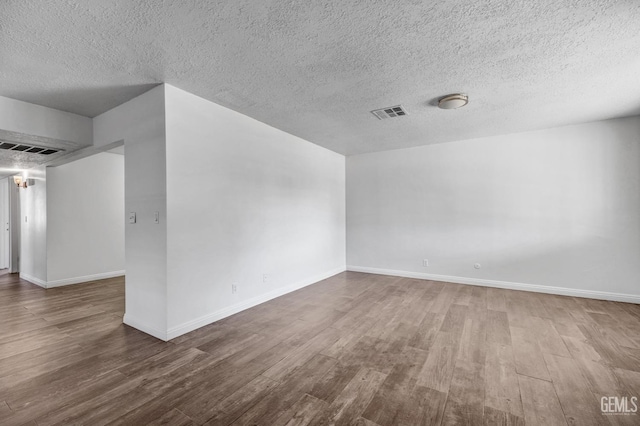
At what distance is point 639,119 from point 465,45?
3.87 metres

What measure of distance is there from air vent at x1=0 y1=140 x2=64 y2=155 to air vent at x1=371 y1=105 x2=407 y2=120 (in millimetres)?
4760

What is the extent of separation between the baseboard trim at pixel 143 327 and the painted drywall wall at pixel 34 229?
130 inches

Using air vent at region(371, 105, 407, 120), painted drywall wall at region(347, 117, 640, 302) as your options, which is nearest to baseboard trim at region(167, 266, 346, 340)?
painted drywall wall at region(347, 117, 640, 302)

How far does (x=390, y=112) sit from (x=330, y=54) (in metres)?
1.65

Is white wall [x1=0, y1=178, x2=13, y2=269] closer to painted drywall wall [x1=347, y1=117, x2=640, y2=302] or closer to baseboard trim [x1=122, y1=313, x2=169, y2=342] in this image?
baseboard trim [x1=122, y1=313, x2=169, y2=342]

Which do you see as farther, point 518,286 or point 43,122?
point 518,286

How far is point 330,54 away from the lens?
2.42m

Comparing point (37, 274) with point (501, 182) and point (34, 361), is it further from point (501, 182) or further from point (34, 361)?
point (501, 182)

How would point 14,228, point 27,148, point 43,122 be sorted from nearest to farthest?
1. point 43,122
2. point 27,148
3. point 14,228

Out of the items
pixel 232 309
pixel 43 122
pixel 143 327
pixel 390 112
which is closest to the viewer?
pixel 143 327

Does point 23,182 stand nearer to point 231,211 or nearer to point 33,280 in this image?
point 33,280

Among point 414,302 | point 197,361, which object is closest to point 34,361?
point 197,361

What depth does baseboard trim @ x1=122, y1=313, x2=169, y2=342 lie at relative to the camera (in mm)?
2926

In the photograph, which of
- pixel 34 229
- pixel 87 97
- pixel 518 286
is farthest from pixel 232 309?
pixel 34 229
